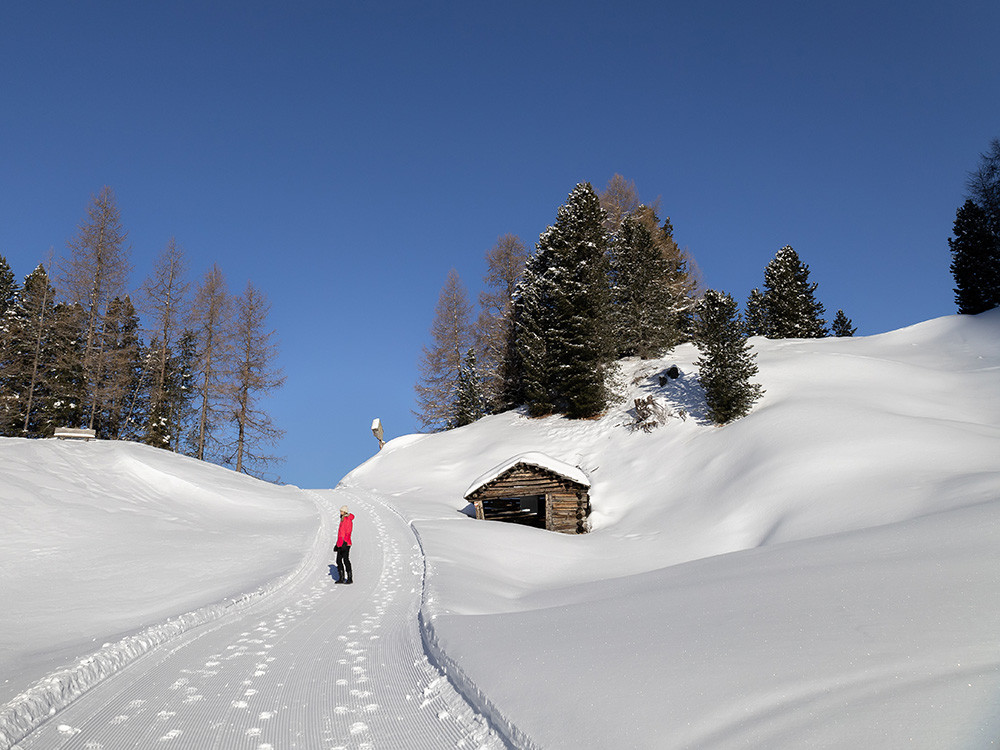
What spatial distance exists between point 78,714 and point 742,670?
576cm

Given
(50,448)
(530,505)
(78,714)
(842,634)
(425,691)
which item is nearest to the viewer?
(842,634)

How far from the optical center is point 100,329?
27.5 metres

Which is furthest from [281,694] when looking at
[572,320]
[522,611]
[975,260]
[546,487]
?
[975,260]

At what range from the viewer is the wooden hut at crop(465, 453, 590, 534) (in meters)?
23.2

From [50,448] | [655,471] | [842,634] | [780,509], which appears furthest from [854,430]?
[50,448]

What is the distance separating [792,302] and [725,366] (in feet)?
78.1

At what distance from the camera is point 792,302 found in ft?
153

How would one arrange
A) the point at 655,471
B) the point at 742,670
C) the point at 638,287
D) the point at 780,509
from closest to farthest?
the point at 742,670
the point at 780,509
the point at 655,471
the point at 638,287

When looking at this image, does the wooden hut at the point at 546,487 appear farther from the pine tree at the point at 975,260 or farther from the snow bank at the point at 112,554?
the pine tree at the point at 975,260

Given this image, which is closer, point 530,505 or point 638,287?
point 530,505

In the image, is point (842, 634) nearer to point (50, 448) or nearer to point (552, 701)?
point (552, 701)

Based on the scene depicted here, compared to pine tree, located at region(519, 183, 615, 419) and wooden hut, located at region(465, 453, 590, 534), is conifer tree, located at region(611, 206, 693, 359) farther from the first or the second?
wooden hut, located at region(465, 453, 590, 534)

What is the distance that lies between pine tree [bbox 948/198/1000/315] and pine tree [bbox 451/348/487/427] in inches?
1439

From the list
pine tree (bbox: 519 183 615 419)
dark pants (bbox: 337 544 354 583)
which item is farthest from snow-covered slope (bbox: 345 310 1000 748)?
pine tree (bbox: 519 183 615 419)
